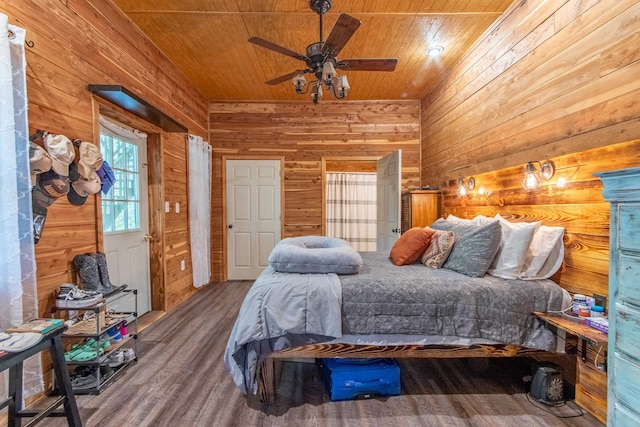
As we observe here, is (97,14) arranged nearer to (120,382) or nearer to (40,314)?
(40,314)

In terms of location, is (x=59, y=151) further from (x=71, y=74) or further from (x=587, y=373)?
(x=587, y=373)

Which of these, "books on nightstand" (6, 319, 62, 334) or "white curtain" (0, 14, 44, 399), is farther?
"white curtain" (0, 14, 44, 399)

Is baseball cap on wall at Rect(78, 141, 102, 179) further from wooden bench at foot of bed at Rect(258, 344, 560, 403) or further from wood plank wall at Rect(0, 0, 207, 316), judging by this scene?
wooden bench at foot of bed at Rect(258, 344, 560, 403)

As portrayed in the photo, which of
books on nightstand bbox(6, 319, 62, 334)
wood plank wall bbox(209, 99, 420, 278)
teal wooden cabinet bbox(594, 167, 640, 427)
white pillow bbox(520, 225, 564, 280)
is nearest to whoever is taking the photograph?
teal wooden cabinet bbox(594, 167, 640, 427)

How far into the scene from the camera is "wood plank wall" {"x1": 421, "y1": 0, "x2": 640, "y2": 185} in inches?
61.5

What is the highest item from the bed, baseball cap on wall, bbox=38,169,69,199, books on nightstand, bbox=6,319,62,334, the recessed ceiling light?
the recessed ceiling light

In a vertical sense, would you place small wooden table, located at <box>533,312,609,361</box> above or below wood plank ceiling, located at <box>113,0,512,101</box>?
below

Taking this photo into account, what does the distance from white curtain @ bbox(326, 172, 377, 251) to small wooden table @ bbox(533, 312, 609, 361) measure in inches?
168

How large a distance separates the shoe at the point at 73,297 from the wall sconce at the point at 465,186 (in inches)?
133

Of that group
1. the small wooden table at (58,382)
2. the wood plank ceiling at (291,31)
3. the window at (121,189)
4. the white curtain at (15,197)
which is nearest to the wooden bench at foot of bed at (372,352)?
the small wooden table at (58,382)

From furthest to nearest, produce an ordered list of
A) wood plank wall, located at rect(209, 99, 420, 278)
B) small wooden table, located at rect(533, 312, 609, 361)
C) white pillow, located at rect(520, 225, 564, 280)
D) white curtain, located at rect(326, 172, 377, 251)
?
white curtain, located at rect(326, 172, 377, 251)
wood plank wall, located at rect(209, 99, 420, 278)
white pillow, located at rect(520, 225, 564, 280)
small wooden table, located at rect(533, 312, 609, 361)

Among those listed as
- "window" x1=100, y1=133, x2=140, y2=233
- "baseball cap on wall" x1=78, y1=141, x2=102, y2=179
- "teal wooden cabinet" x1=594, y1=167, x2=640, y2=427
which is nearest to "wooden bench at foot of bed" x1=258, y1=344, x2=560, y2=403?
"teal wooden cabinet" x1=594, y1=167, x2=640, y2=427

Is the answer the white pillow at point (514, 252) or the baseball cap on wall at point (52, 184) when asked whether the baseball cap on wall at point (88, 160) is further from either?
the white pillow at point (514, 252)

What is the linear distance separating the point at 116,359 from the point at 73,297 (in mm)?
602
